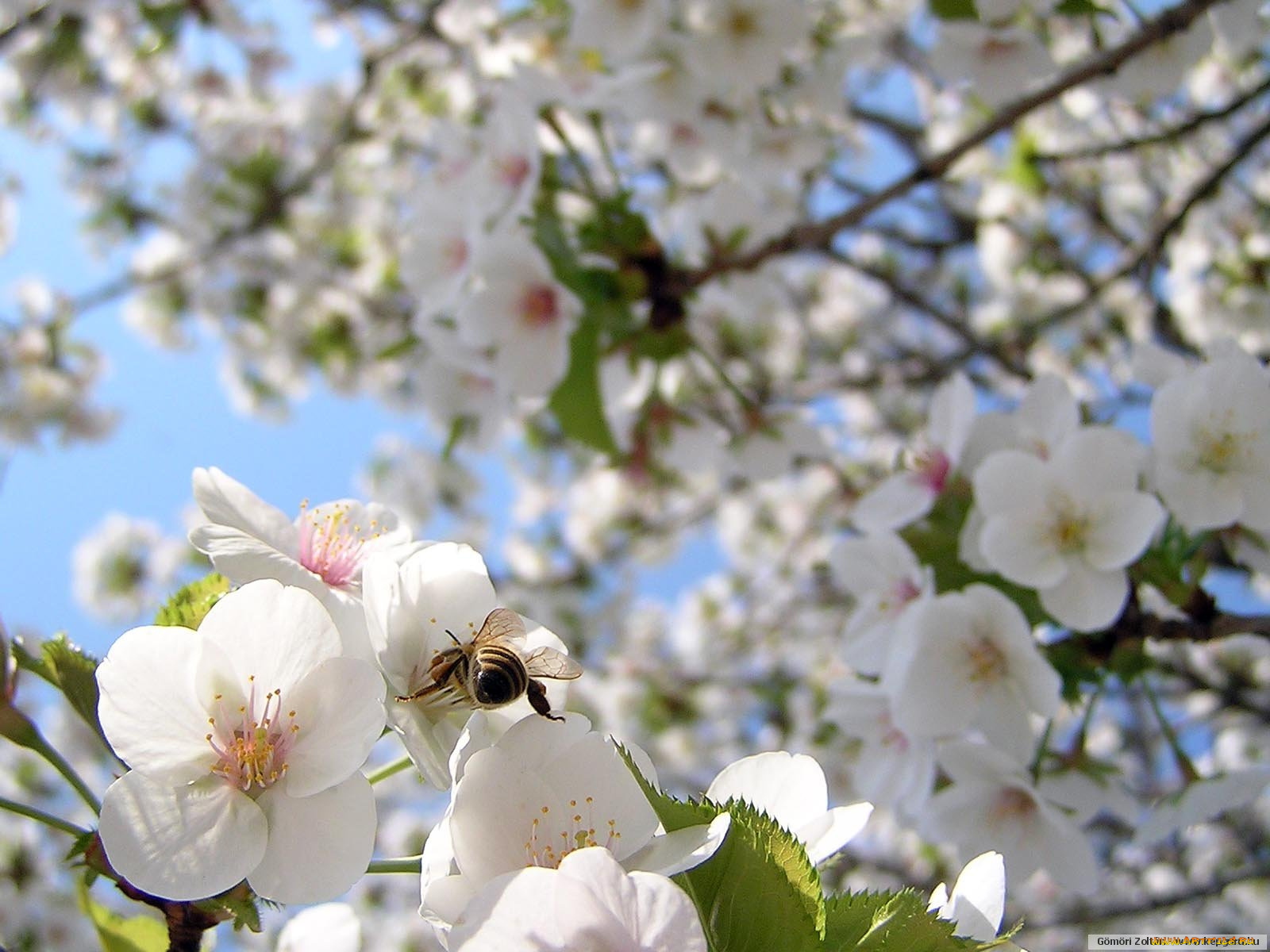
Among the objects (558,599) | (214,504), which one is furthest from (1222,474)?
(558,599)

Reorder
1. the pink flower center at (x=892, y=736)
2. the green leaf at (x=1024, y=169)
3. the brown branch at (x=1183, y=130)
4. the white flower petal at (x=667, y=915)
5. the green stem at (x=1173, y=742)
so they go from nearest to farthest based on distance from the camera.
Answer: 1. the white flower petal at (x=667, y=915)
2. the green stem at (x=1173, y=742)
3. the pink flower center at (x=892, y=736)
4. the brown branch at (x=1183, y=130)
5. the green leaf at (x=1024, y=169)

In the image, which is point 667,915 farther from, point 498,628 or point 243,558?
point 243,558

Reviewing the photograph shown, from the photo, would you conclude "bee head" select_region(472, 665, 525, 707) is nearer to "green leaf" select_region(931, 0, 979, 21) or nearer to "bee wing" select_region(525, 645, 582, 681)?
"bee wing" select_region(525, 645, 582, 681)

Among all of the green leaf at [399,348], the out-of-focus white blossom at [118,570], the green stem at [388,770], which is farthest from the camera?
the out-of-focus white blossom at [118,570]

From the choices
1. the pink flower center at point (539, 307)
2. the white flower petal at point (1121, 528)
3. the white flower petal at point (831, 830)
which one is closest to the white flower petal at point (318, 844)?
the white flower petal at point (831, 830)

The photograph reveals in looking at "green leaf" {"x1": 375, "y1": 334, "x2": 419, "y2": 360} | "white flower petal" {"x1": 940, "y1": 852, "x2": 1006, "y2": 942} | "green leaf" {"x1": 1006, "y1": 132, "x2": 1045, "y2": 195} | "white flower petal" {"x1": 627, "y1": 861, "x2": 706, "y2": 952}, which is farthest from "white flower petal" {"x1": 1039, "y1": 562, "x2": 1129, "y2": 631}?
"green leaf" {"x1": 1006, "y1": 132, "x2": 1045, "y2": 195}

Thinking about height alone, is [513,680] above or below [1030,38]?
below

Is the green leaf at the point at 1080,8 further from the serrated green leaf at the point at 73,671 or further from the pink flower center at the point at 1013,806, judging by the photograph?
the serrated green leaf at the point at 73,671

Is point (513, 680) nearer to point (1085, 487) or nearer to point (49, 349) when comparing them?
point (1085, 487)
